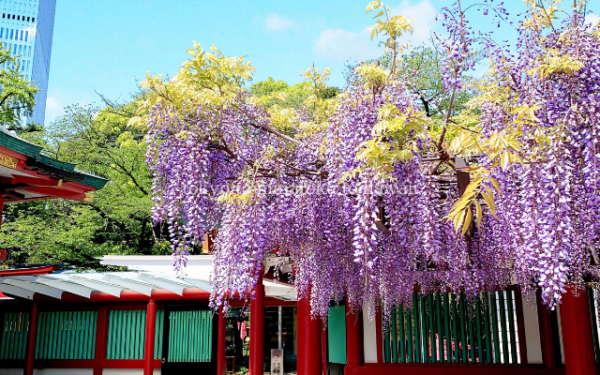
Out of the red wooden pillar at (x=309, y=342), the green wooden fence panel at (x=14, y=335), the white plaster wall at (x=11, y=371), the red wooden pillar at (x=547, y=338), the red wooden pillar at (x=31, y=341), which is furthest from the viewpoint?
the green wooden fence panel at (x=14, y=335)

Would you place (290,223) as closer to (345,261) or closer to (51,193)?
(345,261)

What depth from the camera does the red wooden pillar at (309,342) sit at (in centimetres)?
629

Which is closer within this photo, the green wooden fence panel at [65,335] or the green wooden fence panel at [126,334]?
the green wooden fence panel at [126,334]

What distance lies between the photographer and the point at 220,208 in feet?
14.5

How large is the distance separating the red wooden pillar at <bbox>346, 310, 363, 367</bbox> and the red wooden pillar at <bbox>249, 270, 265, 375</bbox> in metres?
1.13

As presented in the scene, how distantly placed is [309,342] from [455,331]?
6.31 feet

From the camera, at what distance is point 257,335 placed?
6.99 metres

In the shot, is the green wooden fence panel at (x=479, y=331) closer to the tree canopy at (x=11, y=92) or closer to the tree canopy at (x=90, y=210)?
the tree canopy at (x=90, y=210)

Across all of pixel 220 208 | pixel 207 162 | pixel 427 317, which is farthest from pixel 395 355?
pixel 207 162

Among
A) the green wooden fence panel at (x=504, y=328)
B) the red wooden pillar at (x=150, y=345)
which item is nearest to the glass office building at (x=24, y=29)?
the red wooden pillar at (x=150, y=345)

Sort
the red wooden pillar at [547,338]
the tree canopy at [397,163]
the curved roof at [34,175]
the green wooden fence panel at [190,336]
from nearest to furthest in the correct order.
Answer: the tree canopy at [397,163], the curved roof at [34,175], the red wooden pillar at [547,338], the green wooden fence panel at [190,336]

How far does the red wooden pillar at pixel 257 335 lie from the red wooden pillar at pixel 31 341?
505 cm

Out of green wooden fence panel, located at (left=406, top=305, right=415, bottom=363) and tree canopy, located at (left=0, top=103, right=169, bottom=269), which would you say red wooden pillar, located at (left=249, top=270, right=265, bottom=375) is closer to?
green wooden fence panel, located at (left=406, top=305, right=415, bottom=363)

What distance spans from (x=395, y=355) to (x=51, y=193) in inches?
198
